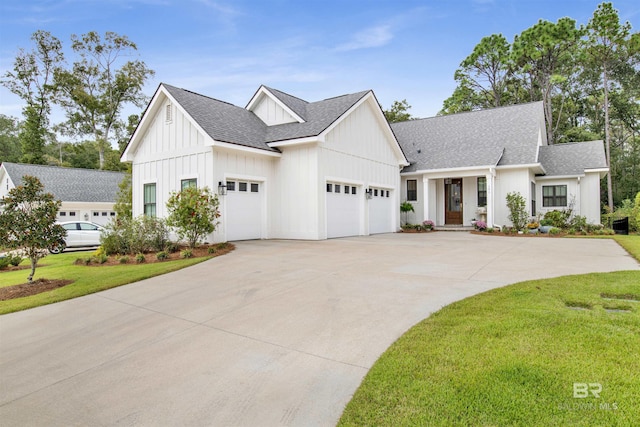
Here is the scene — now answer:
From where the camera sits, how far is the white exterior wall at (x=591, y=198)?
61.4 feet

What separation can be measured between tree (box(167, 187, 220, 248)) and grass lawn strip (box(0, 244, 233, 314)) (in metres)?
1.10

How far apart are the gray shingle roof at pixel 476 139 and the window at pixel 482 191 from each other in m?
1.47

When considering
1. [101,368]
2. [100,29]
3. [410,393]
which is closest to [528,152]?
[410,393]

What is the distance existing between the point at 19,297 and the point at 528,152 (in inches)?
785

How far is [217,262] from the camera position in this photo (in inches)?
345

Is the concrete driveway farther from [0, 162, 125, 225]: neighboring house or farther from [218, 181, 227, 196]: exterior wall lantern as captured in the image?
[0, 162, 125, 225]: neighboring house

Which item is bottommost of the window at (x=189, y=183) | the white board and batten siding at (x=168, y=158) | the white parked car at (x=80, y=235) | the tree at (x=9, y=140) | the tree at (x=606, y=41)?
the white parked car at (x=80, y=235)

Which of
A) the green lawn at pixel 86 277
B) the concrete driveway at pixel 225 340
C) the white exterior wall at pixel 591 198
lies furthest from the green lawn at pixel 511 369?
the white exterior wall at pixel 591 198

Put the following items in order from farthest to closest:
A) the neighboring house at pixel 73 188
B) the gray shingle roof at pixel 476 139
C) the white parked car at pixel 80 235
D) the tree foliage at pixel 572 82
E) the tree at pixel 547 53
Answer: the tree at pixel 547 53
the tree foliage at pixel 572 82
the neighboring house at pixel 73 188
the gray shingle roof at pixel 476 139
the white parked car at pixel 80 235

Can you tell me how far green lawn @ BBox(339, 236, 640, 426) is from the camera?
2326 mm

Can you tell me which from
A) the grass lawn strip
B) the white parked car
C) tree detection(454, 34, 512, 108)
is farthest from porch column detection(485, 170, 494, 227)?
tree detection(454, 34, 512, 108)

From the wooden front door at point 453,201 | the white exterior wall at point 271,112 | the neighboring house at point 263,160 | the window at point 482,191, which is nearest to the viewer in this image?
the neighboring house at point 263,160

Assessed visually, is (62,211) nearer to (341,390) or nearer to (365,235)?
(365,235)

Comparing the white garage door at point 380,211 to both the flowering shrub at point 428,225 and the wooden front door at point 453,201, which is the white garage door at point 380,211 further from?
the wooden front door at point 453,201
